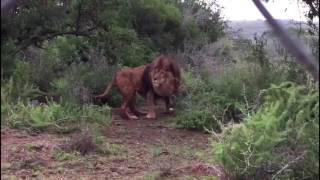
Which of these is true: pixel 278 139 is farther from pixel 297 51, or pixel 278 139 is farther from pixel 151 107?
pixel 151 107

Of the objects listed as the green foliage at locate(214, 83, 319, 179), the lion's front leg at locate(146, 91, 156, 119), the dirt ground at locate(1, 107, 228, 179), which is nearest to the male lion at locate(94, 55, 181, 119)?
the lion's front leg at locate(146, 91, 156, 119)

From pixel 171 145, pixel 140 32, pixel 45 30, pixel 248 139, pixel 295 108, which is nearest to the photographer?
pixel 295 108

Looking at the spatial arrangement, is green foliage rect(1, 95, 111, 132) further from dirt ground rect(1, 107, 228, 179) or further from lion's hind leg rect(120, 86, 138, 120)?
lion's hind leg rect(120, 86, 138, 120)

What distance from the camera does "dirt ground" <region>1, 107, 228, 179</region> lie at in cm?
706

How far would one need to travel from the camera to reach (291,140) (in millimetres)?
5141

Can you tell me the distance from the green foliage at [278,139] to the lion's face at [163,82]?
459 centimetres

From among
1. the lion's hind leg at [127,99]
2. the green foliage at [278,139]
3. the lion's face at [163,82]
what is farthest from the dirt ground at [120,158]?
the lion's hind leg at [127,99]

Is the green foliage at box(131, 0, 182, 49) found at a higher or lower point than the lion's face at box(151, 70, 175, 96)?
higher

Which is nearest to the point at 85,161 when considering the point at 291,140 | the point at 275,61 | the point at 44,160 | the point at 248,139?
the point at 44,160

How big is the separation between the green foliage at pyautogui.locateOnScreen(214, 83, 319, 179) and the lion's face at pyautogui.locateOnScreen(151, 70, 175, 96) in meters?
4.59

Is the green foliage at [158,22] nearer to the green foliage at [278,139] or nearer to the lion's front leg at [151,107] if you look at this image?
the lion's front leg at [151,107]

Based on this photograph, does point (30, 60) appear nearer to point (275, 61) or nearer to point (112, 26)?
point (112, 26)

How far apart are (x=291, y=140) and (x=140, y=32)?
12131 millimetres

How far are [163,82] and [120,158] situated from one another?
10.1ft
